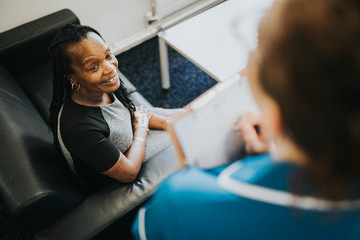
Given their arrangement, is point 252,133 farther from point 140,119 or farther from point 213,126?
point 140,119

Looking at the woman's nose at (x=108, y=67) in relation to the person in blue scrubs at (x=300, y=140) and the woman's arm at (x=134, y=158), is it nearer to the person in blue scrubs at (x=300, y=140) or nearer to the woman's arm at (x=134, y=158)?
the woman's arm at (x=134, y=158)

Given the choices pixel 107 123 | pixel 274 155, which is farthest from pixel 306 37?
pixel 107 123

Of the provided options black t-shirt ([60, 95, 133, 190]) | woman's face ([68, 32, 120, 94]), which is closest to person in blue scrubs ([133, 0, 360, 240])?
black t-shirt ([60, 95, 133, 190])

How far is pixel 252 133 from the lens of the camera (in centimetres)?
62

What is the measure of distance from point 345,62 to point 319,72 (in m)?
0.03

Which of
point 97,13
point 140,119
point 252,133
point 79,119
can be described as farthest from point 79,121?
point 97,13

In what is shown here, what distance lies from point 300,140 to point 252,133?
0.88ft

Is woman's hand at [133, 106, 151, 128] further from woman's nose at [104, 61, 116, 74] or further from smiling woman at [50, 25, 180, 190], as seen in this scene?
woman's nose at [104, 61, 116, 74]

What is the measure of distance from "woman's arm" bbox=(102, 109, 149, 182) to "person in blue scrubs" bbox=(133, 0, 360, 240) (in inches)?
24.5

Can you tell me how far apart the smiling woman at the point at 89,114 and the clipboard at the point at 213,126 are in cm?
42

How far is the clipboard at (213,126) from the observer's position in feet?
1.96

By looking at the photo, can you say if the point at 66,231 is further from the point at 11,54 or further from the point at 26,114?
the point at 11,54

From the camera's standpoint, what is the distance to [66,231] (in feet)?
2.89

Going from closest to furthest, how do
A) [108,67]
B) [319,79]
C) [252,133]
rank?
[319,79] → [252,133] → [108,67]
